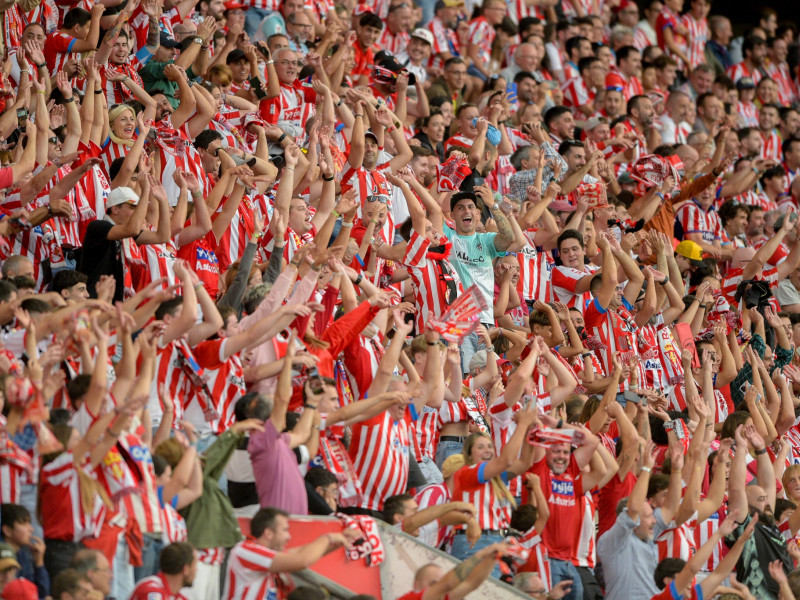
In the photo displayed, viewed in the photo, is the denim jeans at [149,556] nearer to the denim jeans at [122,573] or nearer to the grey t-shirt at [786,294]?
the denim jeans at [122,573]

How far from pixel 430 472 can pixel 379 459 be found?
30.5 inches

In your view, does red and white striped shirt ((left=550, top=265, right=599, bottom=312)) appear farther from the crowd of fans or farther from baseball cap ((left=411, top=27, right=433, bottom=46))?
baseball cap ((left=411, top=27, right=433, bottom=46))

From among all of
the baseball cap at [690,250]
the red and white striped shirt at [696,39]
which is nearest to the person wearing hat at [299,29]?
the baseball cap at [690,250]

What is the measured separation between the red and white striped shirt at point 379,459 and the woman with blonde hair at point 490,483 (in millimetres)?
372

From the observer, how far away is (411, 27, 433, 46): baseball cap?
51.6 feet

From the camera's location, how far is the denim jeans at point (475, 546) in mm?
8945

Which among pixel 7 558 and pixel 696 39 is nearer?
pixel 7 558

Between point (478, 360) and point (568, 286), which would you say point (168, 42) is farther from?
point (478, 360)

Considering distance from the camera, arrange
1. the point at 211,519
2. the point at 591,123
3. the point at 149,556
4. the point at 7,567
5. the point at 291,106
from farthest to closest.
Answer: the point at 591,123 → the point at 291,106 → the point at 211,519 → the point at 149,556 → the point at 7,567

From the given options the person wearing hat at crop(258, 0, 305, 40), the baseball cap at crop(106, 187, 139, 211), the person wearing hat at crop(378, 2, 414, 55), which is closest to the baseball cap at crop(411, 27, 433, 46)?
the person wearing hat at crop(378, 2, 414, 55)

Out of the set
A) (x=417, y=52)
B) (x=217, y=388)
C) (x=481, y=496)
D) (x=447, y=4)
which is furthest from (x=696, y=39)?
(x=217, y=388)

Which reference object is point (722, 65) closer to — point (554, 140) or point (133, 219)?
point (554, 140)

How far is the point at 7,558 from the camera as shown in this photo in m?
6.94

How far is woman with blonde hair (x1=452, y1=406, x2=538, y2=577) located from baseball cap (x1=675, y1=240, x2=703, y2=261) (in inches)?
229
